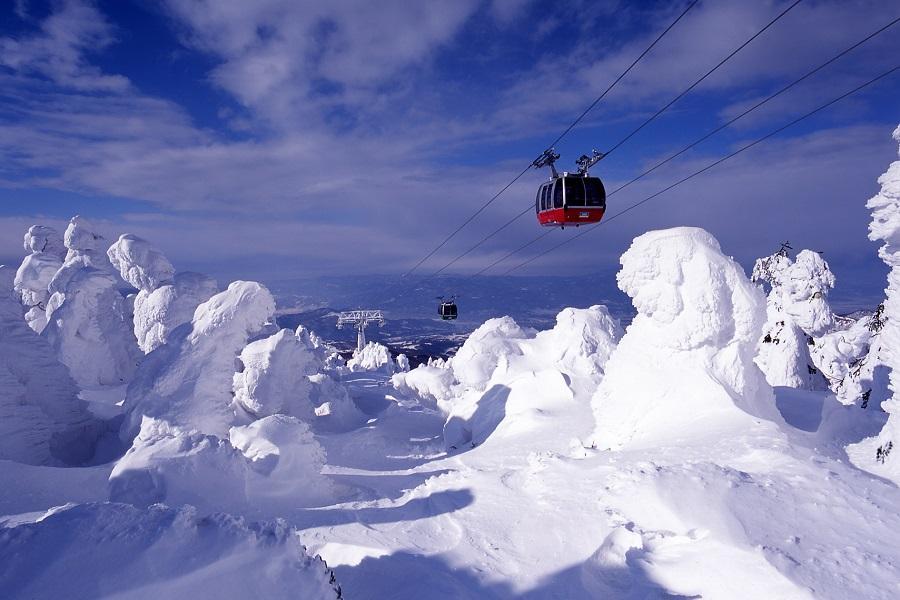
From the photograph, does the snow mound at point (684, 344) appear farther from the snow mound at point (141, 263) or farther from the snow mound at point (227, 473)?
the snow mound at point (141, 263)

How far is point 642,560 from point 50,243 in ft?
127

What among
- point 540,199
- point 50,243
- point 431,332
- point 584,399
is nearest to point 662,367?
point 584,399

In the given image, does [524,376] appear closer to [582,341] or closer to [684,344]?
[582,341]

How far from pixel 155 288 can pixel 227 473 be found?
1981 centimetres

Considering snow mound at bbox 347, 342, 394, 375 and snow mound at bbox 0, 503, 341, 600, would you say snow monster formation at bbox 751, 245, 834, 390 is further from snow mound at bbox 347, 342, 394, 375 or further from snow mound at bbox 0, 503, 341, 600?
snow mound at bbox 347, 342, 394, 375

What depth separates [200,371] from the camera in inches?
638

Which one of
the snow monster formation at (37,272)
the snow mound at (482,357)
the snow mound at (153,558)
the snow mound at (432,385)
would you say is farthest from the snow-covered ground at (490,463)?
the snow monster formation at (37,272)

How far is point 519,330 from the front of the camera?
29.7m

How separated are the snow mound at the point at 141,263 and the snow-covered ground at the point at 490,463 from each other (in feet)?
6.74

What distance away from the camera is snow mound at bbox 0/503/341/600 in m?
3.80

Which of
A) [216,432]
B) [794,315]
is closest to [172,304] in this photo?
[216,432]

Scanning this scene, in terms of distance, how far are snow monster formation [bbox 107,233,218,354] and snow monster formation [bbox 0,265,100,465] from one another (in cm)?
693

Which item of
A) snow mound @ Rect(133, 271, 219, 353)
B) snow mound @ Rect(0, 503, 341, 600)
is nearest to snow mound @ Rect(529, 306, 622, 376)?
snow mound @ Rect(0, 503, 341, 600)

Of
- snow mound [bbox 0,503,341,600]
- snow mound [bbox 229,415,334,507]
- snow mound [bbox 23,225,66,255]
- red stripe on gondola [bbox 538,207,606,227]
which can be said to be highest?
snow mound [bbox 23,225,66,255]
